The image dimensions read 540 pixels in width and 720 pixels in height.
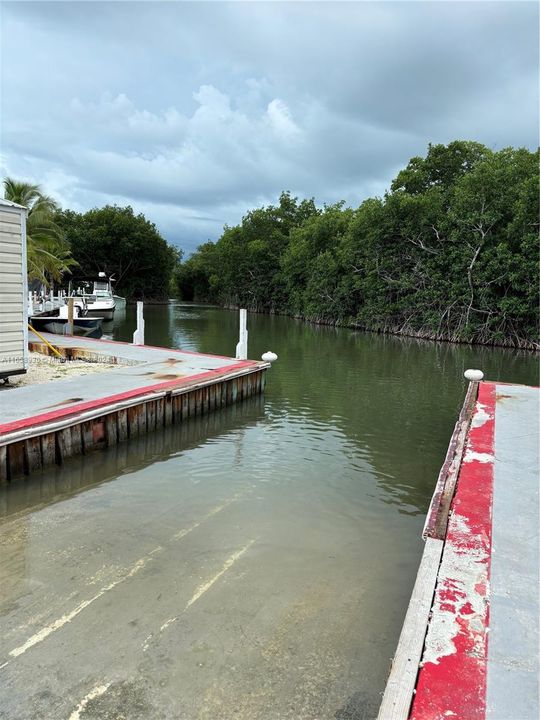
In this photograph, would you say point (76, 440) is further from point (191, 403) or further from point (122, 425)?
point (191, 403)

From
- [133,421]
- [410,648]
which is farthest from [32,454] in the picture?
[410,648]

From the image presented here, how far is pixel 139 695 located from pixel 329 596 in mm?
1704

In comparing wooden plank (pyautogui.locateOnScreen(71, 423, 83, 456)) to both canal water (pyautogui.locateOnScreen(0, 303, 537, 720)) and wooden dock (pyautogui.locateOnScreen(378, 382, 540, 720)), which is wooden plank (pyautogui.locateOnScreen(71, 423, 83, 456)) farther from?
wooden dock (pyautogui.locateOnScreen(378, 382, 540, 720))

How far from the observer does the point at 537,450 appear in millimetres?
6531

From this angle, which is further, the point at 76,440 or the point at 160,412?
the point at 160,412

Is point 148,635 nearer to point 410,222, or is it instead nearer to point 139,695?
point 139,695

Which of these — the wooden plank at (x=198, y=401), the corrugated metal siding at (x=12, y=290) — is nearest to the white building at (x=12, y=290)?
the corrugated metal siding at (x=12, y=290)

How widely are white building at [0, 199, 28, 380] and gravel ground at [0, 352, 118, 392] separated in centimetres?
59

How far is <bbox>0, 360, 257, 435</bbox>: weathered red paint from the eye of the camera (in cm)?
680

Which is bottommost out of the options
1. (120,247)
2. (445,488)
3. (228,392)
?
(228,392)

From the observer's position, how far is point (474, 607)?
3166 mm

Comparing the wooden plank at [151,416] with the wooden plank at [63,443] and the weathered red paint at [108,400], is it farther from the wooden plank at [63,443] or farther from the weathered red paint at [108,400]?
the wooden plank at [63,443]

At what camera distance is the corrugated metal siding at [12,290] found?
885 cm

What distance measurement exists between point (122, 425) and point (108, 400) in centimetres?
46
